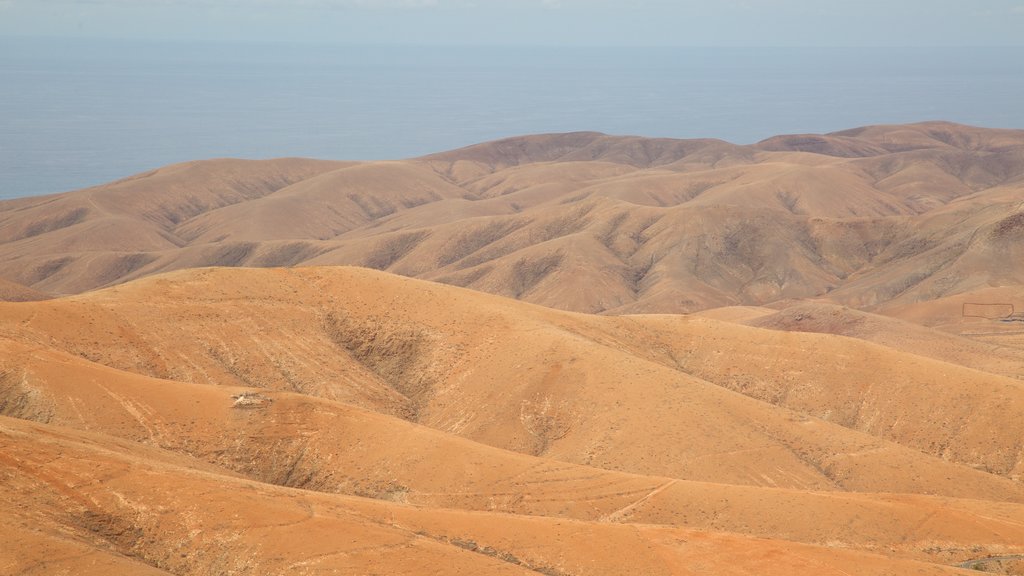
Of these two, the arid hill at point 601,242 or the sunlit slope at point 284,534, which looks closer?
the sunlit slope at point 284,534

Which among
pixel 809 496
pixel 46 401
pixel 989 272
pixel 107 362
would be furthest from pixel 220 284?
pixel 989 272

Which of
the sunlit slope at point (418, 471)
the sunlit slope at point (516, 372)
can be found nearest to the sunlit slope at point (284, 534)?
the sunlit slope at point (418, 471)

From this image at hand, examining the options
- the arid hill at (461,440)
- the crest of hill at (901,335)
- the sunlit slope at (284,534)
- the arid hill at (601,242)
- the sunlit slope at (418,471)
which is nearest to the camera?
the sunlit slope at (284,534)

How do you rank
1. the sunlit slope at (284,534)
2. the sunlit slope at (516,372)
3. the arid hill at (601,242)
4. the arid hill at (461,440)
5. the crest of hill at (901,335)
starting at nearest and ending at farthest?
the sunlit slope at (284,534) → the arid hill at (461,440) → the sunlit slope at (516,372) → the crest of hill at (901,335) → the arid hill at (601,242)

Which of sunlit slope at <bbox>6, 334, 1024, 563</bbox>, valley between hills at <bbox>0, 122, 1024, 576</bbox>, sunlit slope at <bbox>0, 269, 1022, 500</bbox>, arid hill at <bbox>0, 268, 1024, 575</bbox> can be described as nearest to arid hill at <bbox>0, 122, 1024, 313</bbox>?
valley between hills at <bbox>0, 122, 1024, 576</bbox>

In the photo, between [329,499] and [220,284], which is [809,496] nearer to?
[329,499]

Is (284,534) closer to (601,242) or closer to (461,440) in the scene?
(461,440)

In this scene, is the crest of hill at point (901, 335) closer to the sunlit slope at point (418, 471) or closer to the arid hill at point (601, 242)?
the arid hill at point (601, 242)

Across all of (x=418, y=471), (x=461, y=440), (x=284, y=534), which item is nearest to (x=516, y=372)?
(x=461, y=440)

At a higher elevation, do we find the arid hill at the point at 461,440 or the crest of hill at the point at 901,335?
the arid hill at the point at 461,440
